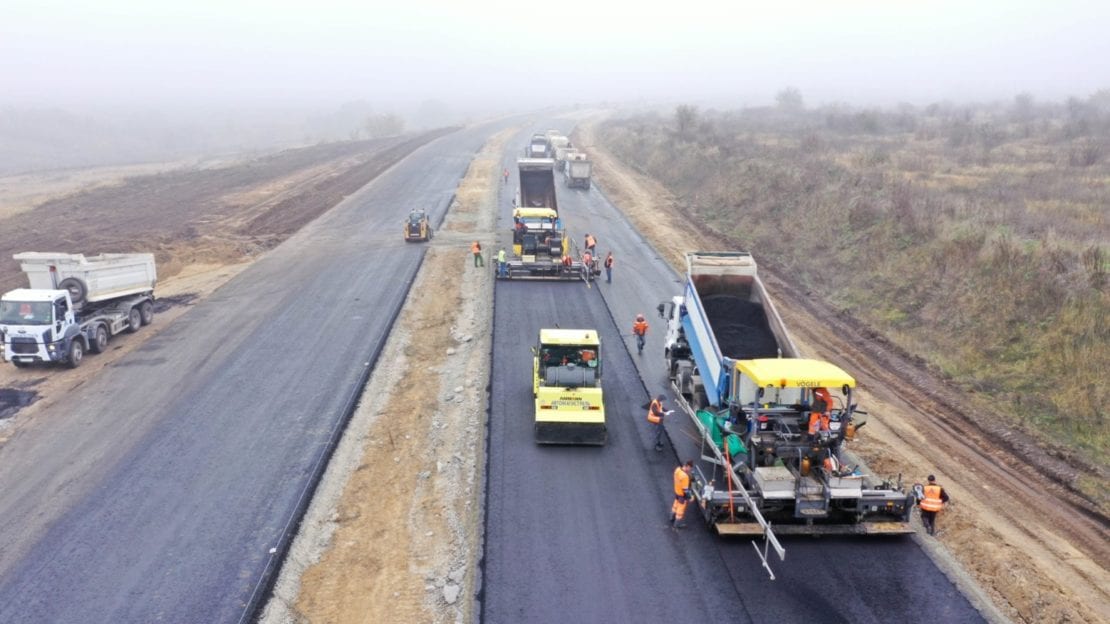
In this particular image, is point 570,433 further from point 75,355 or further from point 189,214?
point 189,214

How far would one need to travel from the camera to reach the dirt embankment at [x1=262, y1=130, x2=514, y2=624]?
11.8 metres

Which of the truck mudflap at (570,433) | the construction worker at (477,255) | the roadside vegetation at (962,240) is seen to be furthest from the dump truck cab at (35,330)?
the roadside vegetation at (962,240)

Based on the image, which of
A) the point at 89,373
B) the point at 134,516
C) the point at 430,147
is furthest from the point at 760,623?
the point at 430,147

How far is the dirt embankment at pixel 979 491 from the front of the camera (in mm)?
11961

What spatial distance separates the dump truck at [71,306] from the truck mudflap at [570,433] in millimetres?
14687

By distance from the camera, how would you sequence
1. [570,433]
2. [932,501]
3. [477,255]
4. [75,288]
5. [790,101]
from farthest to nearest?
1. [790,101]
2. [477,255]
3. [75,288]
4. [570,433]
5. [932,501]

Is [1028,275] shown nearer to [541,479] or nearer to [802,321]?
[802,321]

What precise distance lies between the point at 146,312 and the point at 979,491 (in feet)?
80.8

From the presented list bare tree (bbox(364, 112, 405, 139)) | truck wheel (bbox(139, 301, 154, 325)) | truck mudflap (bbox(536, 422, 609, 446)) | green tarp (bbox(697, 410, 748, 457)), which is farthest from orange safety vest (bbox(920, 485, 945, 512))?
bare tree (bbox(364, 112, 405, 139))

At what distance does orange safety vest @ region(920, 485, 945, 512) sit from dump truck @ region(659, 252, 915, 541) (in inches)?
14.3

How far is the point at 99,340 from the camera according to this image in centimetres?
2266

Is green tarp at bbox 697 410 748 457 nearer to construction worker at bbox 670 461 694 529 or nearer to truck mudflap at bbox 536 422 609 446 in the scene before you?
construction worker at bbox 670 461 694 529

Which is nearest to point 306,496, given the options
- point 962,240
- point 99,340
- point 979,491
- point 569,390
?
point 569,390

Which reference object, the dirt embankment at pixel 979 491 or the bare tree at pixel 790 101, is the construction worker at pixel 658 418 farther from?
the bare tree at pixel 790 101
